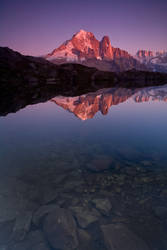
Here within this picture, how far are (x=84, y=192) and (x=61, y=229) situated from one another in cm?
207

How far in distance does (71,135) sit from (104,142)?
3311 mm

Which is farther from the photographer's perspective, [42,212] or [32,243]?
[42,212]

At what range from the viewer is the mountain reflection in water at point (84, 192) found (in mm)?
5441

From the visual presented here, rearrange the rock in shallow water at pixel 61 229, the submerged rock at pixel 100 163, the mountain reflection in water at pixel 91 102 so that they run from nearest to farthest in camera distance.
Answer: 1. the rock in shallow water at pixel 61 229
2. the submerged rock at pixel 100 163
3. the mountain reflection in water at pixel 91 102

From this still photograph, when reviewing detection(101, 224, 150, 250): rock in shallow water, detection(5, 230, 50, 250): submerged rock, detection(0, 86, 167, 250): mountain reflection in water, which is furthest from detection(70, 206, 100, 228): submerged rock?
detection(5, 230, 50, 250): submerged rock

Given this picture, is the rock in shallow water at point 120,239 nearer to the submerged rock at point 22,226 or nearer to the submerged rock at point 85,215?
the submerged rock at point 85,215

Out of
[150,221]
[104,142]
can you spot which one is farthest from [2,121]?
[150,221]

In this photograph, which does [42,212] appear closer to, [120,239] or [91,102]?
[120,239]

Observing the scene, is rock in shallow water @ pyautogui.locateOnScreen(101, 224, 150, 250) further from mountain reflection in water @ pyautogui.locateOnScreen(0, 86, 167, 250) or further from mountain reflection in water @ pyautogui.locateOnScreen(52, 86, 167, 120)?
mountain reflection in water @ pyautogui.locateOnScreen(52, 86, 167, 120)

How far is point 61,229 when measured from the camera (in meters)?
5.70

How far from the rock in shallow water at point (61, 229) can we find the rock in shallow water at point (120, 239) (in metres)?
0.95

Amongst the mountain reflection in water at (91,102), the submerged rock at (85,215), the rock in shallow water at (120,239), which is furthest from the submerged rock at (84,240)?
the mountain reflection in water at (91,102)

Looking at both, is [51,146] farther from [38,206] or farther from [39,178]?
[38,206]

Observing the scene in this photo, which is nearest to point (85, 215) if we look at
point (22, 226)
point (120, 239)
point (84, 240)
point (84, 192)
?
point (84, 240)
